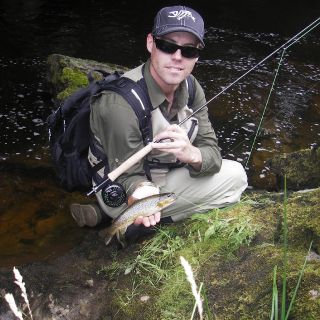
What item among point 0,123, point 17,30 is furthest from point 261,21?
point 0,123

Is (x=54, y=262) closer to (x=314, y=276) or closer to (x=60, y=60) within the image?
(x=314, y=276)

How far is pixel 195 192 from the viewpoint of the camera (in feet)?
15.4

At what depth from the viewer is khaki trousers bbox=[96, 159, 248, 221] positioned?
183 inches

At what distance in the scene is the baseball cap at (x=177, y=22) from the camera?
3994mm

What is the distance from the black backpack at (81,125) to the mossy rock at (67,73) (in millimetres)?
3660

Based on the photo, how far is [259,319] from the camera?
9.67ft

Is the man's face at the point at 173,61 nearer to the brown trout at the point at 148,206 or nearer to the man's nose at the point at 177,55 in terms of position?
the man's nose at the point at 177,55

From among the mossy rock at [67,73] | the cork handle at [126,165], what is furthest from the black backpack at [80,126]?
the mossy rock at [67,73]

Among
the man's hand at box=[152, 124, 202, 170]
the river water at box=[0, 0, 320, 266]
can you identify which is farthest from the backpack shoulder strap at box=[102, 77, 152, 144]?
the river water at box=[0, 0, 320, 266]

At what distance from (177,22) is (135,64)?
7.81 m

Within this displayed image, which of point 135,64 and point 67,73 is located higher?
point 67,73

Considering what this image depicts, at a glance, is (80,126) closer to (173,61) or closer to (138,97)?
(138,97)

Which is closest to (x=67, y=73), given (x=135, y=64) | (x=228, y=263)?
(x=135, y=64)

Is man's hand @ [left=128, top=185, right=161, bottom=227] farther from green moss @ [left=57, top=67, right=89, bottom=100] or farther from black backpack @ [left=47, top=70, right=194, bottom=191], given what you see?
green moss @ [left=57, top=67, right=89, bottom=100]
